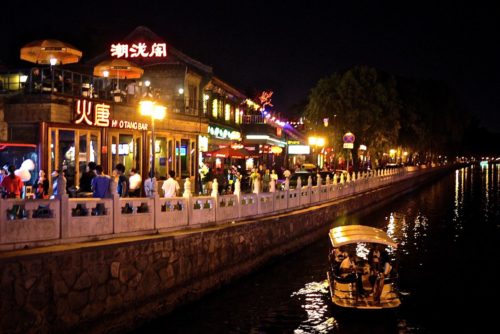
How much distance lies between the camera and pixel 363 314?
14.4 meters

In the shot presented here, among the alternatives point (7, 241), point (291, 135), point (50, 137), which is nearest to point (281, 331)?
point (7, 241)

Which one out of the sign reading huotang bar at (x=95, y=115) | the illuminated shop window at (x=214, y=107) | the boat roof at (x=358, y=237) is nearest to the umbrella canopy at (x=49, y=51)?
the sign reading huotang bar at (x=95, y=115)

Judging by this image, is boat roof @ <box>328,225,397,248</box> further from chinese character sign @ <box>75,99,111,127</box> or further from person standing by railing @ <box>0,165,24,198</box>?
chinese character sign @ <box>75,99,111,127</box>

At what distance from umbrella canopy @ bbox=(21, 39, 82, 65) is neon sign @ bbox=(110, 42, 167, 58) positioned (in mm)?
8667

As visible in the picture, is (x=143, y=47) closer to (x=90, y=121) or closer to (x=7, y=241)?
(x=90, y=121)

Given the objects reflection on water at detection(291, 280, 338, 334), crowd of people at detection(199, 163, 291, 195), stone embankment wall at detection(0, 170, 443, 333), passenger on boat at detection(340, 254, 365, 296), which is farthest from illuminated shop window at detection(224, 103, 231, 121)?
passenger on boat at detection(340, 254, 365, 296)

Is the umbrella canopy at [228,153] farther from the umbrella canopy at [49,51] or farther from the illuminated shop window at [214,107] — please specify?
the umbrella canopy at [49,51]

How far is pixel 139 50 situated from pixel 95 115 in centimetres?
1005

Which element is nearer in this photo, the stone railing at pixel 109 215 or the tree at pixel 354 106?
the stone railing at pixel 109 215

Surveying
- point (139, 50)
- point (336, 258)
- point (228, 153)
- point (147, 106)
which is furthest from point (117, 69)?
point (336, 258)

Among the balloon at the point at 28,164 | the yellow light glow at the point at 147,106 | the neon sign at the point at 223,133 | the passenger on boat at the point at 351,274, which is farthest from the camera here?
the neon sign at the point at 223,133

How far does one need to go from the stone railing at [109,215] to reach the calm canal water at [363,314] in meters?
2.04

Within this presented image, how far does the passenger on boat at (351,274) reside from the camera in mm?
14594

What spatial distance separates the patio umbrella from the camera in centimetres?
2325
